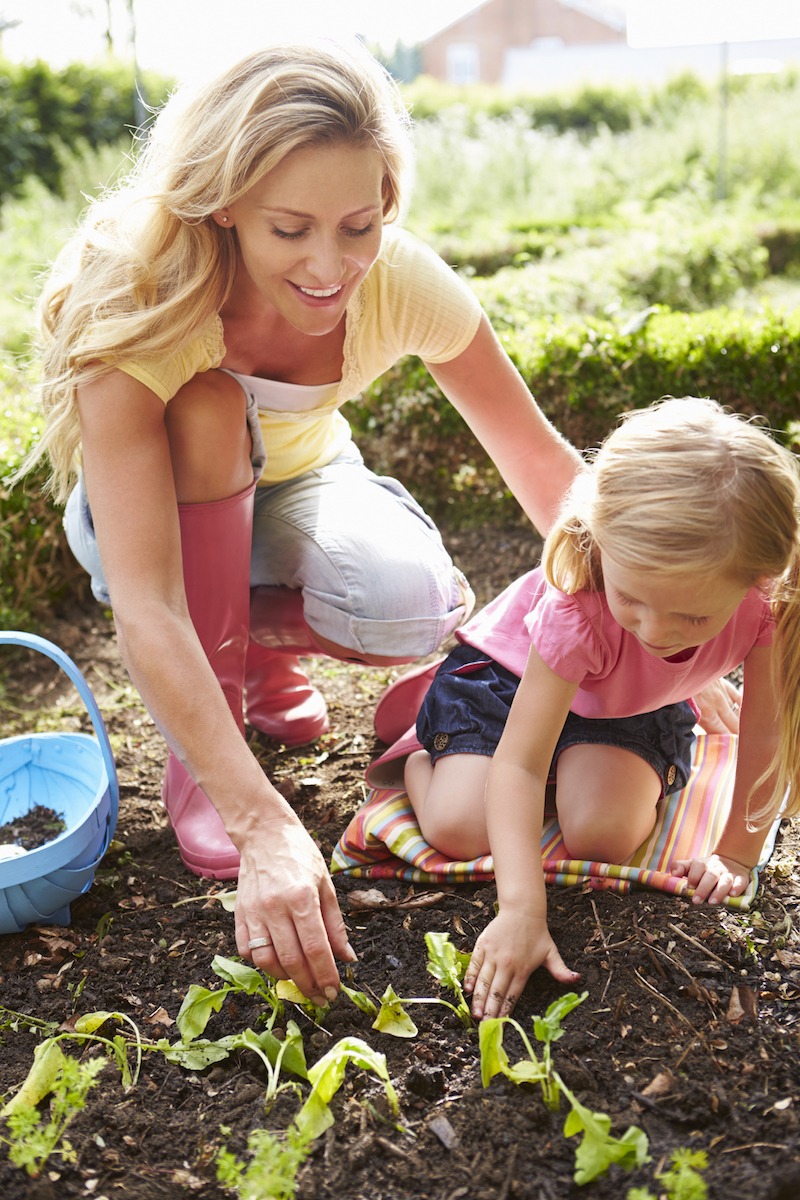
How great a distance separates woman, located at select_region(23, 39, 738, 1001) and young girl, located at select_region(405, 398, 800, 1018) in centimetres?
28

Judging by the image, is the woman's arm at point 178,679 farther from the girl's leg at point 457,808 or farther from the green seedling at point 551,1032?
the girl's leg at point 457,808

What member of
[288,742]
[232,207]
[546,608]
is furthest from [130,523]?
[288,742]

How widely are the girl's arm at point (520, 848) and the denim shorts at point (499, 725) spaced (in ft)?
0.90

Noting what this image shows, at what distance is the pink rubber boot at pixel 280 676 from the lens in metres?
2.59

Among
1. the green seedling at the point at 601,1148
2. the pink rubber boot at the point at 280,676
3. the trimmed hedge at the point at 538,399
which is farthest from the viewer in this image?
the trimmed hedge at the point at 538,399

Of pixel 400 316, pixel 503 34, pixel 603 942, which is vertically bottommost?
pixel 603 942

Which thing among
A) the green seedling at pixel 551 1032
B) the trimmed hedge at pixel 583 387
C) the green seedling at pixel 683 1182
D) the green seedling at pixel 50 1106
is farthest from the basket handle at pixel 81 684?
the trimmed hedge at pixel 583 387

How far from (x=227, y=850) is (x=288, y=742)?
545 millimetres

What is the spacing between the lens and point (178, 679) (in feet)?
5.97

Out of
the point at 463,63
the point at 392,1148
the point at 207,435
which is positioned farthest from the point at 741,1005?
the point at 463,63

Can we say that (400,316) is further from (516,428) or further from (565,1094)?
(565,1094)

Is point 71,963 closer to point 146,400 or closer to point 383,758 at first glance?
point 383,758

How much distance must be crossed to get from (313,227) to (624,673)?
3.08 feet

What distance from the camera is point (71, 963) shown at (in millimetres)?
1908
